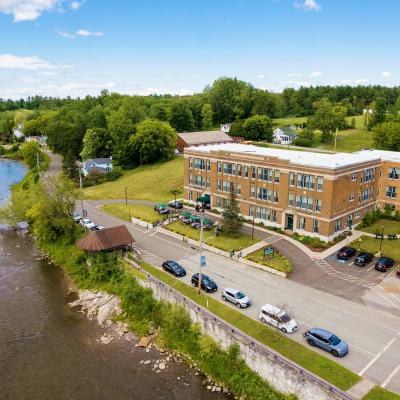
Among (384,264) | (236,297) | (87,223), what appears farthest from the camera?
(87,223)

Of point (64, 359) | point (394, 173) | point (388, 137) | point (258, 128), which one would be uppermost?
point (388, 137)

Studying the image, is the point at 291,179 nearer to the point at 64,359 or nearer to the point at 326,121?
the point at 64,359

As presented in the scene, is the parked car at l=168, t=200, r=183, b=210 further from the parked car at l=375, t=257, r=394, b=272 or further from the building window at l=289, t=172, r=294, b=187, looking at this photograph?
the parked car at l=375, t=257, r=394, b=272

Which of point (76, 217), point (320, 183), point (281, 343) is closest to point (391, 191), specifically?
point (320, 183)

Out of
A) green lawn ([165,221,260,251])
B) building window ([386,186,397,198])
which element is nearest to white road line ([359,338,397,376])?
green lawn ([165,221,260,251])

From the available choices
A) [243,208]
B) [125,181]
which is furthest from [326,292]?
[125,181]

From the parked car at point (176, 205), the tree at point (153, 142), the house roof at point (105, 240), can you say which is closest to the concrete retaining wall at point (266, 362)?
the house roof at point (105, 240)
